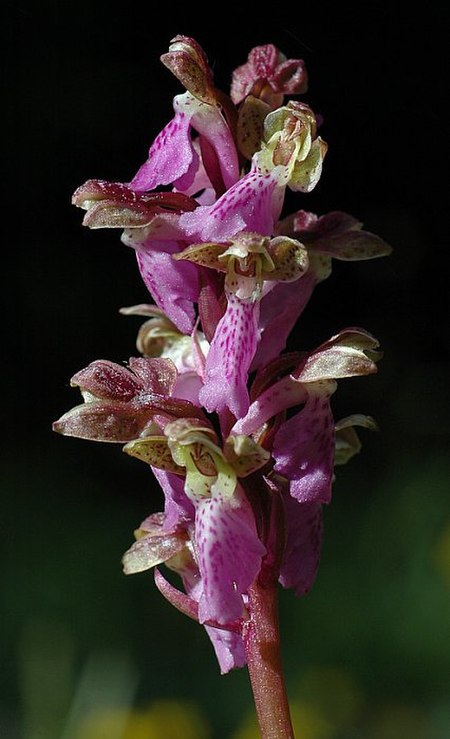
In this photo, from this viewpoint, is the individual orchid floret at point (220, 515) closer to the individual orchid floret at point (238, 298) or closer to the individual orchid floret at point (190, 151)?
the individual orchid floret at point (238, 298)

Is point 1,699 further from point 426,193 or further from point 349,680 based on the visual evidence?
point 426,193

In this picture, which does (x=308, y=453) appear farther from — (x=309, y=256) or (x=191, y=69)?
(x=191, y=69)

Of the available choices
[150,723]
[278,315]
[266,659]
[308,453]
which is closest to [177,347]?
[278,315]

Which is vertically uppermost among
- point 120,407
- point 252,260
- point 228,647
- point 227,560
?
point 252,260

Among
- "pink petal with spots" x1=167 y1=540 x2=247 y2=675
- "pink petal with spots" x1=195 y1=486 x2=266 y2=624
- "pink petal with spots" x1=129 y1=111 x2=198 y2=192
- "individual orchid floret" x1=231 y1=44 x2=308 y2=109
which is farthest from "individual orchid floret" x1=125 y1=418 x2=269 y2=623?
"individual orchid floret" x1=231 y1=44 x2=308 y2=109

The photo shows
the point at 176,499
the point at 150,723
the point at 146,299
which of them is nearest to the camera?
the point at 176,499

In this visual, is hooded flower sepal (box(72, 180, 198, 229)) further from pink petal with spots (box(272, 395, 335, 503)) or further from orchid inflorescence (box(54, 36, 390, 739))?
pink petal with spots (box(272, 395, 335, 503))
